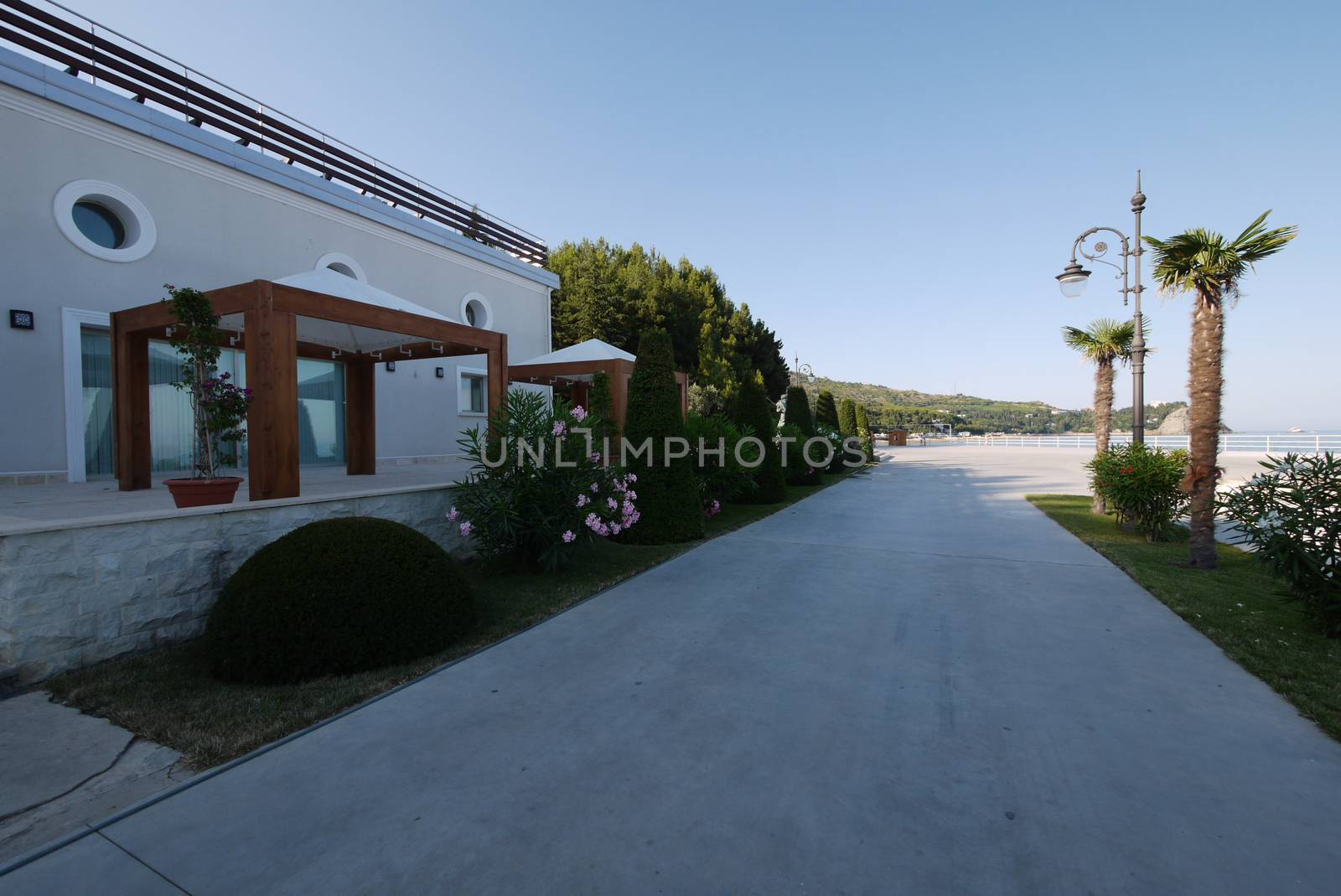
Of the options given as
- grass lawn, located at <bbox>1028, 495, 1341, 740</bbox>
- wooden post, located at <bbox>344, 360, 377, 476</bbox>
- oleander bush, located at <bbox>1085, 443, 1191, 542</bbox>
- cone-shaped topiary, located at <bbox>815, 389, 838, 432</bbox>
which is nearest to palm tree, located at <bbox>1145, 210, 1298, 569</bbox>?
grass lawn, located at <bbox>1028, 495, 1341, 740</bbox>

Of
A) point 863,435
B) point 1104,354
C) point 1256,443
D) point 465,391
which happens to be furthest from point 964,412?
point 465,391

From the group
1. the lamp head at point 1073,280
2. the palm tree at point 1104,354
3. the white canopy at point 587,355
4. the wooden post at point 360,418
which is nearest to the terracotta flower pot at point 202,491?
the wooden post at point 360,418

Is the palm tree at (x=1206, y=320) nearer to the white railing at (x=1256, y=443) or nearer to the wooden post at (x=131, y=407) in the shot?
the white railing at (x=1256, y=443)

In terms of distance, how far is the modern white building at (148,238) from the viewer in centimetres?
730

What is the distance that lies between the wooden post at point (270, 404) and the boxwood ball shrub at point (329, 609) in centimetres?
155

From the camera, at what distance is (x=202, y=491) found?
16.3 feet

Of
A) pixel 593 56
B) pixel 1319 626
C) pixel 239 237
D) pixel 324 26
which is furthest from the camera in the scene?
pixel 593 56

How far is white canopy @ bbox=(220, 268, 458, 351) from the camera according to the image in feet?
22.2

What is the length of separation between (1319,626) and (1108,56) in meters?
10.0

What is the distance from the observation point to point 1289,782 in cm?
247

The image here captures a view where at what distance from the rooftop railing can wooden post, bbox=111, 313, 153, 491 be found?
17.2 ft

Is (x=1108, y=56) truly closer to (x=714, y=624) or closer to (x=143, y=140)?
(x=714, y=624)

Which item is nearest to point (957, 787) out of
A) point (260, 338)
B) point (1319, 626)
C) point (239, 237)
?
point (1319, 626)

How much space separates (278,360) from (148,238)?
5.47 meters
